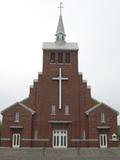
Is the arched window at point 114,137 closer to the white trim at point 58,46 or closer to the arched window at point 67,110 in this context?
the arched window at point 67,110

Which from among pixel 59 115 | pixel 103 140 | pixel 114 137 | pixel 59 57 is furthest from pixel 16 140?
pixel 59 57

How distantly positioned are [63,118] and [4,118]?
7.91 m

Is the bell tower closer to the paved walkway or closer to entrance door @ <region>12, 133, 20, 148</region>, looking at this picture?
entrance door @ <region>12, 133, 20, 148</region>

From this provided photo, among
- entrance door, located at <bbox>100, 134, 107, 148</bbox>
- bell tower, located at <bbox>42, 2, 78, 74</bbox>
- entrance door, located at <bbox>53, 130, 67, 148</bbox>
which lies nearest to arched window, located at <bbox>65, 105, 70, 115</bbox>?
entrance door, located at <bbox>53, 130, 67, 148</bbox>

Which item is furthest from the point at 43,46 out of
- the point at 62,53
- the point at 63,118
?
the point at 63,118

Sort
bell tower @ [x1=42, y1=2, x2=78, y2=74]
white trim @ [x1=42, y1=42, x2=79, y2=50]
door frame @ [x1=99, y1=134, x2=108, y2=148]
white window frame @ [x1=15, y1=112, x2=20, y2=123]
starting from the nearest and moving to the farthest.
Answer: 1. door frame @ [x1=99, y1=134, x2=108, y2=148]
2. white window frame @ [x1=15, y1=112, x2=20, y2=123]
3. bell tower @ [x1=42, y1=2, x2=78, y2=74]
4. white trim @ [x1=42, y1=42, x2=79, y2=50]

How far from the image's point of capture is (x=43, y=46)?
46.7 meters

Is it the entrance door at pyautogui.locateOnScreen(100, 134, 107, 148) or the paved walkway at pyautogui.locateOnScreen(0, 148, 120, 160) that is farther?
the entrance door at pyautogui.locateOnScreen(100, 134, 107, 148)

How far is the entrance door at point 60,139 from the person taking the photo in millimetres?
43281

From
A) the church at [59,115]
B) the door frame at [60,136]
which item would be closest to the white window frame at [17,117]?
the church at [59,115]

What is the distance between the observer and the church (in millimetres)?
42594

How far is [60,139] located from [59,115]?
→ 10.5 ft

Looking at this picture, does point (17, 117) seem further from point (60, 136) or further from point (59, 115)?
point (60, 136)

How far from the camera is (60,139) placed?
43.3 m
